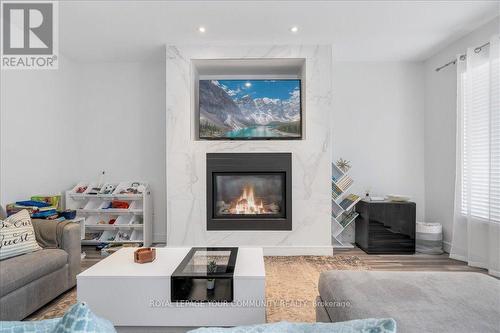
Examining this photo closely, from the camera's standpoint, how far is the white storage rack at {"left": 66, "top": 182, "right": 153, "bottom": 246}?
154 inches

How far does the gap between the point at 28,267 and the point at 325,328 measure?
229 cm

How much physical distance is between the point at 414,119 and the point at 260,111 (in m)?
2.31

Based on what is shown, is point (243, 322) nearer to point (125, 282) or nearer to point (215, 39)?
point (125, 282)

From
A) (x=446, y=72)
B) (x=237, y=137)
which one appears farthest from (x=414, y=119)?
(x=237, y=137)

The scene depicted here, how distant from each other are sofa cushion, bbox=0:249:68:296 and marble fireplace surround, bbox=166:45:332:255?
1411 millimetres

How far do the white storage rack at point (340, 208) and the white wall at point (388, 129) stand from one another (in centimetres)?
28

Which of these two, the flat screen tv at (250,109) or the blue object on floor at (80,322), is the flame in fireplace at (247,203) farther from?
the blue object on floor at (80,322)

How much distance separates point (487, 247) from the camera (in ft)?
10.1

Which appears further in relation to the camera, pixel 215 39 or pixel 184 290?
pixel 215 39

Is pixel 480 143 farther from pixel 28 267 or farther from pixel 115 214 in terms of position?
pixel 115 214

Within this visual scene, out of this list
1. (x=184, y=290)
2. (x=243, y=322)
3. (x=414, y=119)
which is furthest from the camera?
(x=414, y=119)

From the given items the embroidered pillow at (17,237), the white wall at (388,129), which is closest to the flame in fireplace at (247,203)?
the white wall at (388,129)

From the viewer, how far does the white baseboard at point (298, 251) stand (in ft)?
11.8
